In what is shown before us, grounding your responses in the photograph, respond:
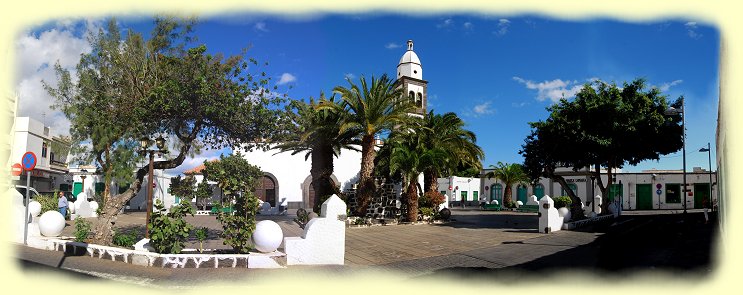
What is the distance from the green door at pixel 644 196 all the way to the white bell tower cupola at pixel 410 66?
21.5 metres

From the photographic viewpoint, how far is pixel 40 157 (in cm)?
3491

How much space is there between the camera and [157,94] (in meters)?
10.7

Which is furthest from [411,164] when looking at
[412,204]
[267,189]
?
[267,189]

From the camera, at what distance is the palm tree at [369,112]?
67.4ft

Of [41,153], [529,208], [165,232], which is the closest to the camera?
[165,232]

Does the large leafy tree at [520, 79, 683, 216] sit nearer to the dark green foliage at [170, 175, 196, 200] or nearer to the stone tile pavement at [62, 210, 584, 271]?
the stone tile pavement at [62, 210, 584, 271]

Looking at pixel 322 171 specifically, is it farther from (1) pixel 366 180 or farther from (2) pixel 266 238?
(2) pixel 266 238

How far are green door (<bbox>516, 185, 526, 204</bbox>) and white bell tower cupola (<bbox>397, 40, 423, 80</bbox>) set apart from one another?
53.8 feet

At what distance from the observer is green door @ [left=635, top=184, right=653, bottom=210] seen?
40938 millimetres

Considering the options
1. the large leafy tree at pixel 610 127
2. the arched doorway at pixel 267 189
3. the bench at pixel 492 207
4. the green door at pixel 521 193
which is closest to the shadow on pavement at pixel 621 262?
the large leafy tree at pixel 610 127

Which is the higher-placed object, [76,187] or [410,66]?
[410,66]

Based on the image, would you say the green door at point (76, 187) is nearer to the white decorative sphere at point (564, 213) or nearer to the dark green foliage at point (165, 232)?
the dark green foliage at point (165, 232)

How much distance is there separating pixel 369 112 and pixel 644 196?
31891 millimetres

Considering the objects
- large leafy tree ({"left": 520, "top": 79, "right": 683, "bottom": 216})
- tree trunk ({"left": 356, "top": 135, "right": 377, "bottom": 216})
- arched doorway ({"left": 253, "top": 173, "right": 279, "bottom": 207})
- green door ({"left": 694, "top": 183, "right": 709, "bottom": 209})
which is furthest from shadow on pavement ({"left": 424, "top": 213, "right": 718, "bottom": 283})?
green door ({"left": 694, "top": 183, "right": 709, "bottom": 209})
